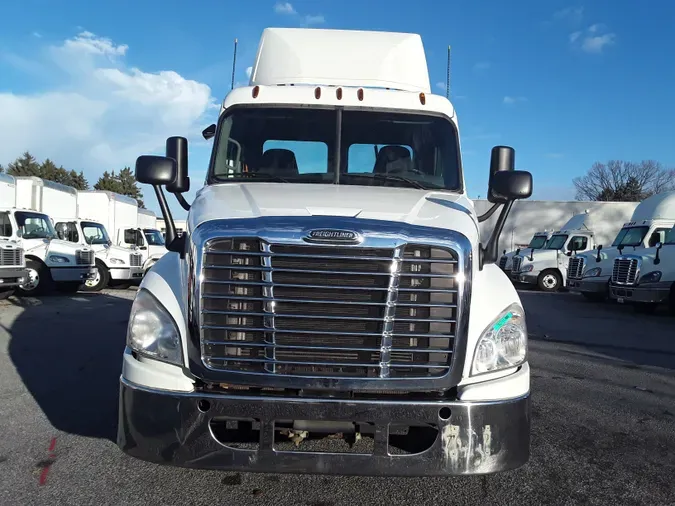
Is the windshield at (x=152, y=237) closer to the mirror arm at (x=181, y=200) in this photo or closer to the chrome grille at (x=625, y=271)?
the chrome grille at (x=625, y=271)

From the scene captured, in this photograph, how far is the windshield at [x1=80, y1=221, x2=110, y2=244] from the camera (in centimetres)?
1703

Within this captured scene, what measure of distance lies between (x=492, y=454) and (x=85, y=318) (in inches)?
378

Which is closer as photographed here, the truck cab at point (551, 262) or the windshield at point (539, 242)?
the truck cab at point (551, 262)

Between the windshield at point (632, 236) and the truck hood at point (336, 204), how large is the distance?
1301cm

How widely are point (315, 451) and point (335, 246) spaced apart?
1037 mm

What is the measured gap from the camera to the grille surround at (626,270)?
520 inches

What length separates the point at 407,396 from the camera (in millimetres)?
3018

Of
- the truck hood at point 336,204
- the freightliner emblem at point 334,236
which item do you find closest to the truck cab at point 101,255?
the truck hood at point 336,204

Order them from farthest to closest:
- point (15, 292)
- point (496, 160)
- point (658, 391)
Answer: point (15, 292), point (658, 391), point (496, 160)

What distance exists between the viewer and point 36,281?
1455 centimetres

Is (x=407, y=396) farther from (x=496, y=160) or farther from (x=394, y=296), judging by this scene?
(x=496, y=160)

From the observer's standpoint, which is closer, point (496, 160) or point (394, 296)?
point (394, 296)

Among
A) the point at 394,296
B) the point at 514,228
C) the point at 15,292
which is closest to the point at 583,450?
the point at 394,296

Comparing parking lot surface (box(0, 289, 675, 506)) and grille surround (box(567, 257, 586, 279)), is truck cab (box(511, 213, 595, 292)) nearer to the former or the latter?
grille surround (box(567, 257, 586, 279))
